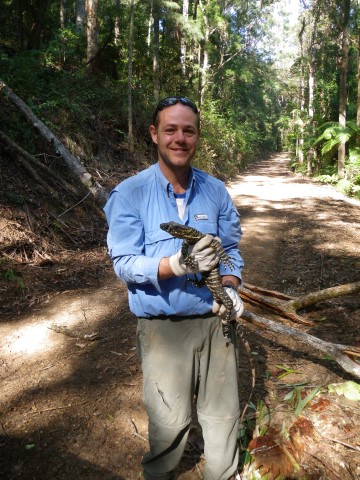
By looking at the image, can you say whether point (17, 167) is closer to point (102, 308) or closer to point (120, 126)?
point (102, 308)

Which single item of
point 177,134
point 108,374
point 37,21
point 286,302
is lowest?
point 108,374

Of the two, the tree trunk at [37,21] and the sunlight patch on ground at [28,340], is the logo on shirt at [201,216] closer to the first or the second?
the sunlight patch on ground at [28,340]

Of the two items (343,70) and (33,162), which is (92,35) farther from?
(343,70)

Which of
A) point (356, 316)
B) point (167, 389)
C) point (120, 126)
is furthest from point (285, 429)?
point (120, 126)

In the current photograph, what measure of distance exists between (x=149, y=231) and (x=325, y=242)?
22.7ft

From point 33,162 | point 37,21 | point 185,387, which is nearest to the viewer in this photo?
point 185,387

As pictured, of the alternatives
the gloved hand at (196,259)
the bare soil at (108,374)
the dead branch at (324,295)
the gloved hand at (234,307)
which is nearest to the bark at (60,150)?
the bare soil at (108,374)

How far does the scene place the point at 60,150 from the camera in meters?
8.78

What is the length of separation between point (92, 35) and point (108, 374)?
1355 cm

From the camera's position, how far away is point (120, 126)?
44.4 feet

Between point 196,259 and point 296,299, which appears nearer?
point 196,259

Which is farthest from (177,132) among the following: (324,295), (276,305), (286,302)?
(324,295)

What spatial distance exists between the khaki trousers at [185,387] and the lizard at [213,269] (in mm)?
167

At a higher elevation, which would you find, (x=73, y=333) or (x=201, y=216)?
(x=201, y=216)
